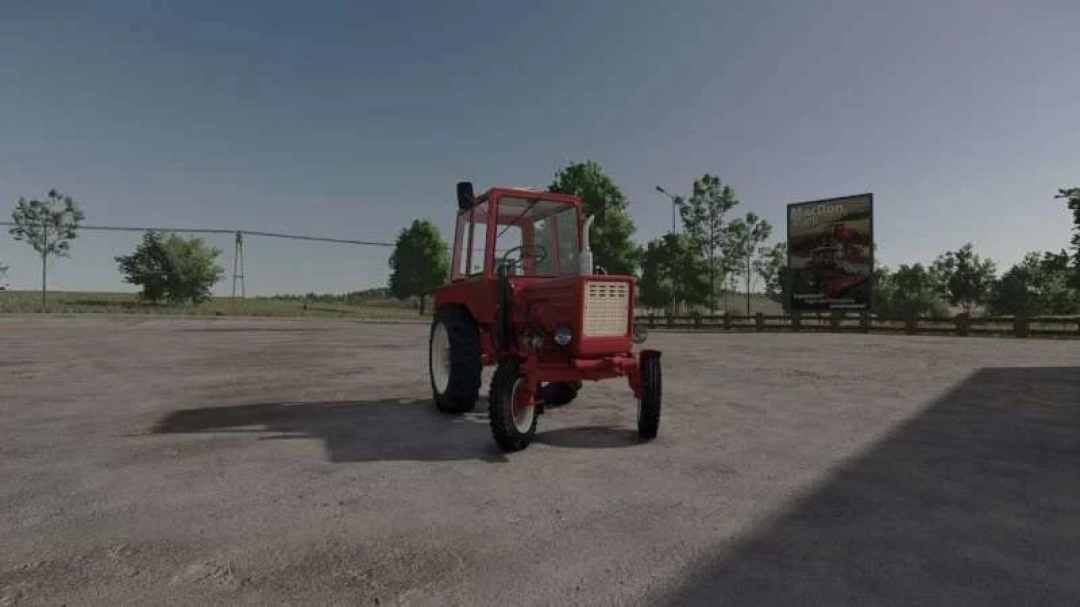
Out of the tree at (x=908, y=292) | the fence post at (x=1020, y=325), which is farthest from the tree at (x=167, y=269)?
the tree at (x=908, y=292)

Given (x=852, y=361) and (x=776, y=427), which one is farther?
(x=852, y=361)

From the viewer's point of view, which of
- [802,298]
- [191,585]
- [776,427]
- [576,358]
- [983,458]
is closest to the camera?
[191,585]

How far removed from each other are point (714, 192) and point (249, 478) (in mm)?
39580

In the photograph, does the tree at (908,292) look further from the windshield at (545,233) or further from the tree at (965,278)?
the windshield at (545,233)

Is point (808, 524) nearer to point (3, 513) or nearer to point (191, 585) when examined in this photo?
point (191, 585)

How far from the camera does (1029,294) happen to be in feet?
176

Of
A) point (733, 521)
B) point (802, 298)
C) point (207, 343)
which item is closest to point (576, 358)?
point (733, 521)

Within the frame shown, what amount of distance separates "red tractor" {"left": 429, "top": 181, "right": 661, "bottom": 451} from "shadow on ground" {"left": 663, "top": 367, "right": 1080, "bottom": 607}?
1804mm

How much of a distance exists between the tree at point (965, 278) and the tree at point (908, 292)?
177 centimetres

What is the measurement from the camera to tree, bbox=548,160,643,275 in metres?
36.6

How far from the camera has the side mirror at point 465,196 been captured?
17.6 ft

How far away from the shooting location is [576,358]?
468 cm

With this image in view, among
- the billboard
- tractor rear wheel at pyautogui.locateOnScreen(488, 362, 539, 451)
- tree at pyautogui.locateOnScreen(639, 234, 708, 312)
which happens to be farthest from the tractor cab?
tree at pyautogui.locateOnScreen(639, 234, 708, 312)

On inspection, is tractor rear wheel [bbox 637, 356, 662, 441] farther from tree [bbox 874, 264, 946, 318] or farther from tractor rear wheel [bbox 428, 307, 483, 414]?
tree [bbox 874, 264, 946, 318]
